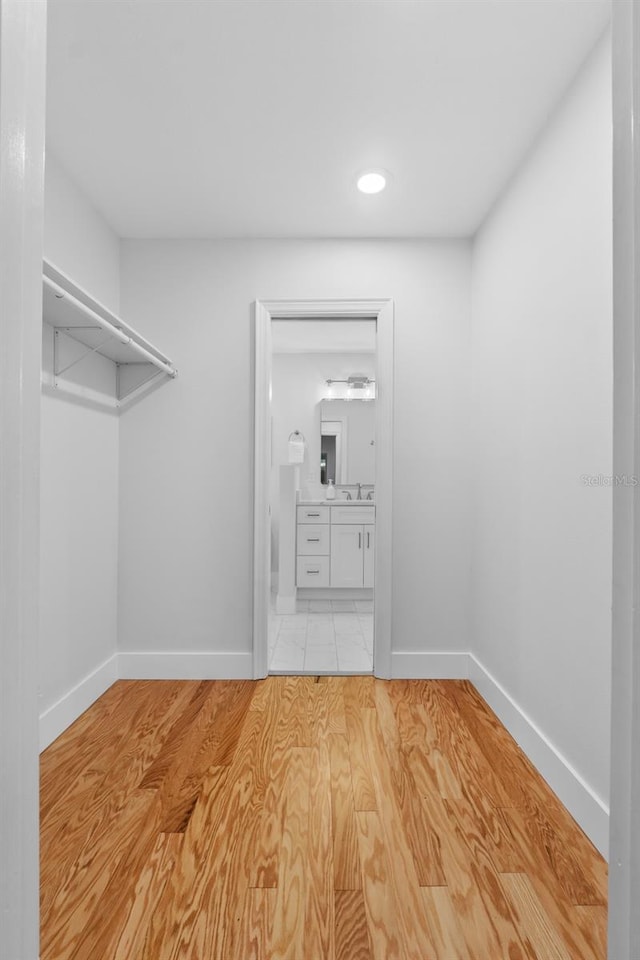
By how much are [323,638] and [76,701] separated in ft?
5.76

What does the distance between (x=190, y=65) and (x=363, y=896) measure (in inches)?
98.2

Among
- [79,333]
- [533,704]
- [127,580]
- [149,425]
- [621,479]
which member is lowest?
[533,704]

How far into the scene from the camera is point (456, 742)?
7.19ft

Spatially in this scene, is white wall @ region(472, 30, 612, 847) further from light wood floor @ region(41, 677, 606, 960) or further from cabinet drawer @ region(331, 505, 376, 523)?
cabinet drawer @ region(331, 505, 376, 523)

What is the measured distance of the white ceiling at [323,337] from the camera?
498 centimetres

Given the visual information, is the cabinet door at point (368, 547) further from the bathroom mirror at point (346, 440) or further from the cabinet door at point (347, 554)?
the bathroom mirror at point (346, 440)

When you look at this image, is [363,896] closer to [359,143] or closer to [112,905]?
[112,905]

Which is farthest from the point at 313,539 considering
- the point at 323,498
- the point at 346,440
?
the point at 346,440

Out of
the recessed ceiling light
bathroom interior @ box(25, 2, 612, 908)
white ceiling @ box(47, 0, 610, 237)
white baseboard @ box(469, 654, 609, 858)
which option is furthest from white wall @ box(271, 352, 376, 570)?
white baseboard @ box(469, 654, 609, 858)

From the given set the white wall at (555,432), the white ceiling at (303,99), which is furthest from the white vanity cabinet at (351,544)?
the white ceiling at (303,99)

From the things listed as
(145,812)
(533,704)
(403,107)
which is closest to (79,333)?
(403,107)

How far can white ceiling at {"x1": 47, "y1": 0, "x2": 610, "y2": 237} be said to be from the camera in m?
1.58

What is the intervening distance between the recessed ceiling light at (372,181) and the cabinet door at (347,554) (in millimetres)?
2921

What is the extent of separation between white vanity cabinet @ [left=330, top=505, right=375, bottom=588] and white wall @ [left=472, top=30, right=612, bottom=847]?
2144 millimetres
